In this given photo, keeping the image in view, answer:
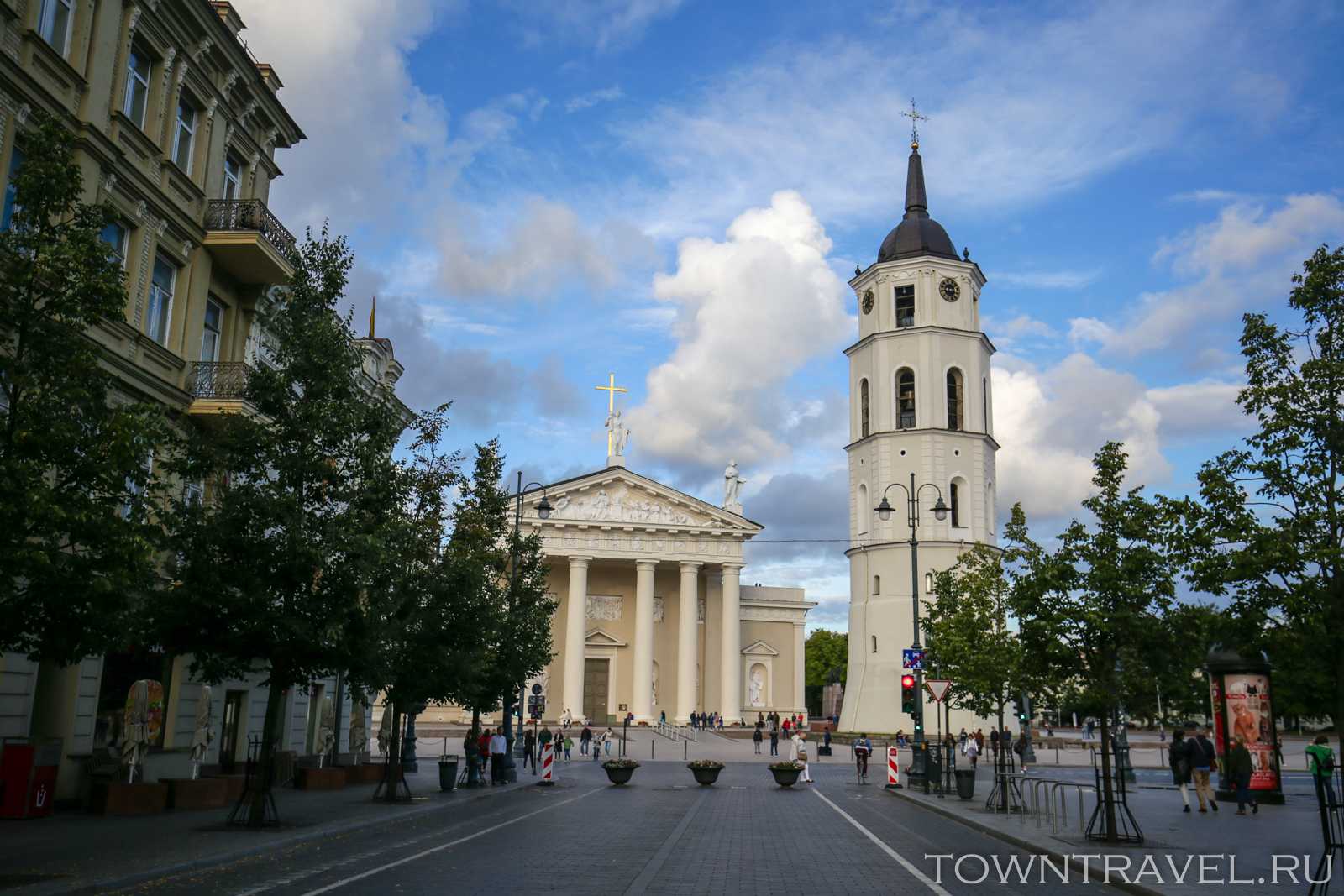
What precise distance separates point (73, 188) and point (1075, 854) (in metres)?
15.1

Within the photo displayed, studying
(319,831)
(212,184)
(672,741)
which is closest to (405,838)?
(319,831)

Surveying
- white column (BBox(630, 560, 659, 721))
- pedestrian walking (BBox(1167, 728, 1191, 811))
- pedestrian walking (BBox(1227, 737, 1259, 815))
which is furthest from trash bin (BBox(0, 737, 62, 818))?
white column (BBox(630, 560, 659, 721))

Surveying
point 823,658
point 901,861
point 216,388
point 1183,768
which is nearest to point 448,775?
point 216,388

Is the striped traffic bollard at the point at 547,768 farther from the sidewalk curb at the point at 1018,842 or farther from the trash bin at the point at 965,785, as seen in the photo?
the trash bin at the point at 965,785

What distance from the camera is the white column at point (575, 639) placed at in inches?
2721

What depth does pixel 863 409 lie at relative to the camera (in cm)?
6906

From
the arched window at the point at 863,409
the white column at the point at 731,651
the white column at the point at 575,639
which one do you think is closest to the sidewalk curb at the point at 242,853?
the white column at the point at 575,639

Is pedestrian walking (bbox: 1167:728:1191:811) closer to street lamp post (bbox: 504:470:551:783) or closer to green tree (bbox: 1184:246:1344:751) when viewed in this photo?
green tree (bbox: 1184:246:1344:751)

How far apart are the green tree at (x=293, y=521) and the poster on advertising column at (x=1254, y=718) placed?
19.2m

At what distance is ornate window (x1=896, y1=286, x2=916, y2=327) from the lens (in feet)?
223

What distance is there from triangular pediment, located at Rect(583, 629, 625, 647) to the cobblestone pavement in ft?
155

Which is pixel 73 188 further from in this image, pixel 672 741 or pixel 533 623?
pixel 672 741

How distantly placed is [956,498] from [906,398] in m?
6.60

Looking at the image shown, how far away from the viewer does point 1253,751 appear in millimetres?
25703
